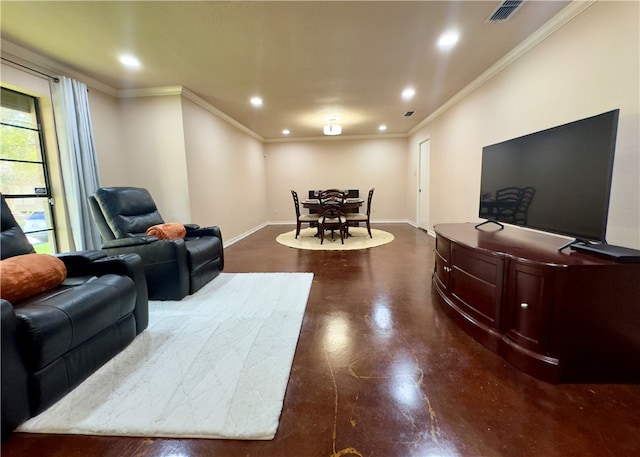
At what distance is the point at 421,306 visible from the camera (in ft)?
7.99

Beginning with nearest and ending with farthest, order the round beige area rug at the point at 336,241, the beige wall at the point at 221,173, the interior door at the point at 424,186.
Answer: the beige wall at the point at 221,173, the round beige area rug at the point at 336,241, the interior door at the point at 424,186

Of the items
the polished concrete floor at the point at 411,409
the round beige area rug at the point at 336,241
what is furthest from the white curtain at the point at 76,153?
the round beige area rug at the point at 336,241

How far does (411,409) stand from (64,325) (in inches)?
68.3

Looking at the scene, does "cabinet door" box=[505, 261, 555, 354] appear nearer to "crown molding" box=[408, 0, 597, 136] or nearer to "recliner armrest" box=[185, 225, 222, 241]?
"crown molding" box=[408, 0, 597, 136]

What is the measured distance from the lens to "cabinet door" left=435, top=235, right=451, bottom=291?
230cm

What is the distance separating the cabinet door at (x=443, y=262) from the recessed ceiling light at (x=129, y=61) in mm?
3570

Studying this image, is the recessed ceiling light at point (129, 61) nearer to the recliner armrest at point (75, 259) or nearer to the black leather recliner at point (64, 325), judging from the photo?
the black leather recliner at point (64, 325)

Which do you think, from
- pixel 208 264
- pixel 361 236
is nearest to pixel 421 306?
pixel 208 264

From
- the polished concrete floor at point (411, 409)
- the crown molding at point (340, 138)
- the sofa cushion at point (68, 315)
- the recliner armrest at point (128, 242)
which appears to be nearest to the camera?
the polished concrete floor at point (411, 409)

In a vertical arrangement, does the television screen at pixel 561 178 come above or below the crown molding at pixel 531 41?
below

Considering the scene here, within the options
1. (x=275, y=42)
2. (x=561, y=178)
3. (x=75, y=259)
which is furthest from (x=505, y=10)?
(x=75, y=259)

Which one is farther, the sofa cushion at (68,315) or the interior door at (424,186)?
the interior door at (424,186)

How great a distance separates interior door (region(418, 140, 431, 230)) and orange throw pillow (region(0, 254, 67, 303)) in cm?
577

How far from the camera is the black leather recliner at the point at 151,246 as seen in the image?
2.55 m
